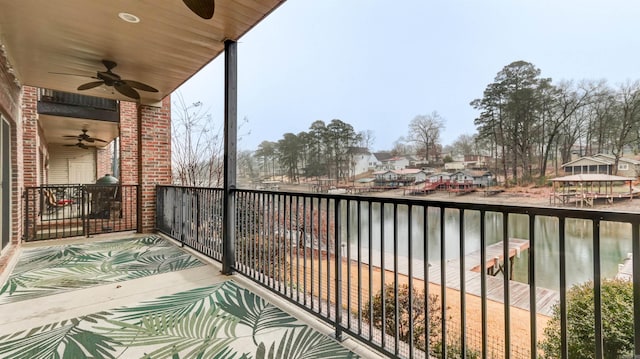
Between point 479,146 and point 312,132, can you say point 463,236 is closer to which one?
point 479,146

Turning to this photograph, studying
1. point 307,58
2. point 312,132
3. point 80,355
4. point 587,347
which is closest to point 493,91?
point 312,132

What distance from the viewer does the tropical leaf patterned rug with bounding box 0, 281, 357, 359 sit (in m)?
1.85

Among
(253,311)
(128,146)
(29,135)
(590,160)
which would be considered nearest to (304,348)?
(253,311)

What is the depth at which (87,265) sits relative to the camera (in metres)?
3.72

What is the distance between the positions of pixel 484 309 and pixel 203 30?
3.26 meters

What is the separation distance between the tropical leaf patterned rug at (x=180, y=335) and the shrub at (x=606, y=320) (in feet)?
6.21

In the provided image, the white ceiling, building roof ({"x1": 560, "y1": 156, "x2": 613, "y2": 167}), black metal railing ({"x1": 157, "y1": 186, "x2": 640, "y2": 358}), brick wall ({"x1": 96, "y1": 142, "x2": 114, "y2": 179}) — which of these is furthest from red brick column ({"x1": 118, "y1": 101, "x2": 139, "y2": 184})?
building roof ({"x1": 560, "y1": 156, "x2": 613, "y2": 167})

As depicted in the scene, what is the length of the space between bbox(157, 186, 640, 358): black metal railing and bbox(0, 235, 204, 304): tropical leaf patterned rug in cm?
42

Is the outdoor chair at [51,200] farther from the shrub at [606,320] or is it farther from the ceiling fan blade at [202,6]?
the shrub at [606,320]

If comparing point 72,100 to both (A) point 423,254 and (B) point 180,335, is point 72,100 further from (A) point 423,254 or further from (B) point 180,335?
(A) point 423,254

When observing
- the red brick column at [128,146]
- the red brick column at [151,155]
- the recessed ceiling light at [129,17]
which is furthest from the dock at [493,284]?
Result: the red brick column at [128,146]

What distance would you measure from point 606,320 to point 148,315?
3.43 m

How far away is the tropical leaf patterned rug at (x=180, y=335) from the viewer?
1.85 meters

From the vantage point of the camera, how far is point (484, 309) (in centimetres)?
136
